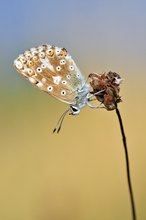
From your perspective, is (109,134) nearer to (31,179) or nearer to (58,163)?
(58,163)

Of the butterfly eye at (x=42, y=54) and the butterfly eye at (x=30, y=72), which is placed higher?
the butterfly eye at (x=42, y=54)

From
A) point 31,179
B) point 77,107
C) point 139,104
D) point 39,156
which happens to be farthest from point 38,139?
point 77,107

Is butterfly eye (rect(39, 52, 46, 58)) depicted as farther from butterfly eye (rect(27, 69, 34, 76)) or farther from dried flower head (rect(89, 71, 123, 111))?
dried flower head (rect(89, 71, 123, 111))

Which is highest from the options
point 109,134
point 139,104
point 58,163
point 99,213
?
point 139,104

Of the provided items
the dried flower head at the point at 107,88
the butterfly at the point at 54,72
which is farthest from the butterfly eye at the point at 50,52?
the dried flower head at the point at 107,88

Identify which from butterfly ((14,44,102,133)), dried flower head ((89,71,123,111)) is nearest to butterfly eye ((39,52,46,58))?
butterfly ((14,44,102,133))

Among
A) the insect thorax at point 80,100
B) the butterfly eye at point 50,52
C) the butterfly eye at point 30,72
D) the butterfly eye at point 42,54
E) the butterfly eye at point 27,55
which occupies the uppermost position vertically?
the butterfly eye at point 50,52

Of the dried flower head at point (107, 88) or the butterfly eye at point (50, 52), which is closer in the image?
the dried flower head at point (107, 88)

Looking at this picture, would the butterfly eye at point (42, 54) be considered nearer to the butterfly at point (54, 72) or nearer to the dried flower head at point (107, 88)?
the butterfly at point (54, 72)

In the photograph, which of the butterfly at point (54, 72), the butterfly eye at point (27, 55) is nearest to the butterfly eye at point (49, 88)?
the butterfly at point (54, 72)
